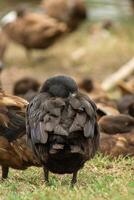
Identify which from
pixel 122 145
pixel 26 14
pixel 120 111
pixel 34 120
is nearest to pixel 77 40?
pixel 26 14

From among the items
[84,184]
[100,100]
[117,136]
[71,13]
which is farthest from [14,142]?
[71,13]

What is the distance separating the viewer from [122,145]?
32.0 ft

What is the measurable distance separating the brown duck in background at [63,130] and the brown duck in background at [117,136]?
1.92 m

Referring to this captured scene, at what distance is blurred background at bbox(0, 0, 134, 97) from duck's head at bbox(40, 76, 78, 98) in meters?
10.2

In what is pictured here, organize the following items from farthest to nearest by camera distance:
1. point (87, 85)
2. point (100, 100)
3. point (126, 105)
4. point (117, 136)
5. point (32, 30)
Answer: point (32, 30) < point (87, 85) < point (100, 100) < point (126, 105) < point (117, 136)

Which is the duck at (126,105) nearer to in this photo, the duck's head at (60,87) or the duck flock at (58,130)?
the duck flock at (58,130)

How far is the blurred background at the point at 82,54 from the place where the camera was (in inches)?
806

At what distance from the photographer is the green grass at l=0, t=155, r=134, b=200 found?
277 inches

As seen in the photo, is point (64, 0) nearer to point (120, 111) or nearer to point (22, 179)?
point (120, 111)

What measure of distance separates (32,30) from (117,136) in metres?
11.6

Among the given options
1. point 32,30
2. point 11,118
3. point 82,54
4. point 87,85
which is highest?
point 11,118

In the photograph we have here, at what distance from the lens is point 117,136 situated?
995cm

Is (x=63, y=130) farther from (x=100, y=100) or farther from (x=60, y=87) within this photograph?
(x=100, y=100)

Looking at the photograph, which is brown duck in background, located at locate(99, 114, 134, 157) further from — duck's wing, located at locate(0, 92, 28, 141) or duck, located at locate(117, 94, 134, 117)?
duck's wing, located at locate(0, 92, 28, 141)
